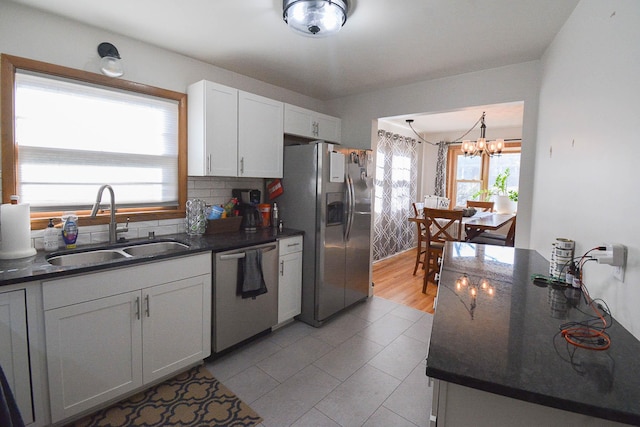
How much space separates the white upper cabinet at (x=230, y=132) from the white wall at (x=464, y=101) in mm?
1049

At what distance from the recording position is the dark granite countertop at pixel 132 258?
58.8 inches

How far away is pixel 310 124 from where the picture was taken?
3.35 metres

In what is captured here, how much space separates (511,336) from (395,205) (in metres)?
4.87

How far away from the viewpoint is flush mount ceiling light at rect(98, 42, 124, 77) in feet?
6.95

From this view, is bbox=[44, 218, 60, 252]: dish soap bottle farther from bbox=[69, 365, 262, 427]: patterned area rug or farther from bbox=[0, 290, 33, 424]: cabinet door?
bbox=[69, 365, 262, 427]: patterned area rug

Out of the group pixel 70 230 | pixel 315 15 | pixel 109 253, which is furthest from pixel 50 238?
pixel 315 15

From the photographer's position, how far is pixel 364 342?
2670 mm

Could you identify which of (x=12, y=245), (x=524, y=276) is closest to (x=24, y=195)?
(x=12, y=245)

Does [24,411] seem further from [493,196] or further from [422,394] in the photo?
[493,196]

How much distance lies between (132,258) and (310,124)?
221 cm

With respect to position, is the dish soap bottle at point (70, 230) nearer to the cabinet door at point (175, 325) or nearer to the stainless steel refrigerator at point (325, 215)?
the cabinet door at point (175, 325)

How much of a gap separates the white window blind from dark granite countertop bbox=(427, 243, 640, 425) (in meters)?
2.34

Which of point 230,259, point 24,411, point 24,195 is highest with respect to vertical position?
point 24,195

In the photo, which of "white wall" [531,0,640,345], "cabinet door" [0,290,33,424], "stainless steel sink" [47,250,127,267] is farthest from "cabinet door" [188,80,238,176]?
"white wall" [531,0,640,345]
